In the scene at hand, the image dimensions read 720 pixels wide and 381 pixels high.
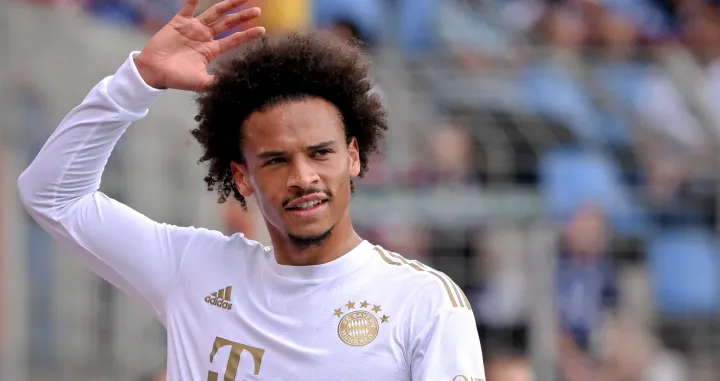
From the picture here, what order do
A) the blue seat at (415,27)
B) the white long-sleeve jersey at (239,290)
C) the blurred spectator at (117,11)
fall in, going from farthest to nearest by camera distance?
the blue seat at (415,27) → the blurred spectator at (117,11) → the white long-sleeve jersey at (239,290)

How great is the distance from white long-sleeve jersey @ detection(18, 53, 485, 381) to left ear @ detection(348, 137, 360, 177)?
0.73 feet

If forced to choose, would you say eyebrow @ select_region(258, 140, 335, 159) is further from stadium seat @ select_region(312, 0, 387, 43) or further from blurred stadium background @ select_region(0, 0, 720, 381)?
stadium seat @ select_region(312, 0, 387, 43)

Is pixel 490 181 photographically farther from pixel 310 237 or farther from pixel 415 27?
pixel 310 237

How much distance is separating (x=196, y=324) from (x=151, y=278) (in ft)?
0.77

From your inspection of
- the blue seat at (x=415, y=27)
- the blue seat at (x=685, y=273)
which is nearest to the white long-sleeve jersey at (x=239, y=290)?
the blue seat at (x=685, y=273)

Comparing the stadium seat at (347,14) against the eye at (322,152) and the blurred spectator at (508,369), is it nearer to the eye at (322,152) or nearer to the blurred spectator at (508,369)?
the blurred spectator at (508,369)

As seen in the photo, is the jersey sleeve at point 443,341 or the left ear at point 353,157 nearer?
the jersey sleeve at point 443,341

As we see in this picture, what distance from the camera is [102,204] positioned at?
3963 millimetres

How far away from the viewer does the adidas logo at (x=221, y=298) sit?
3.81 meters

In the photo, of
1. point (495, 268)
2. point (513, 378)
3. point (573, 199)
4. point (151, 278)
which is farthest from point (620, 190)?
point (151, 278)

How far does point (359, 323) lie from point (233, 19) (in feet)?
3.23

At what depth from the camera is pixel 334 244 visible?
369cm

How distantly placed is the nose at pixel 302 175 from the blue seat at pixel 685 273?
6.78 m

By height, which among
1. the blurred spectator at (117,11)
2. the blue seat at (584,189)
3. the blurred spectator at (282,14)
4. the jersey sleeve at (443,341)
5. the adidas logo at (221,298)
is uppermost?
the blurred spectator at (117,11)
